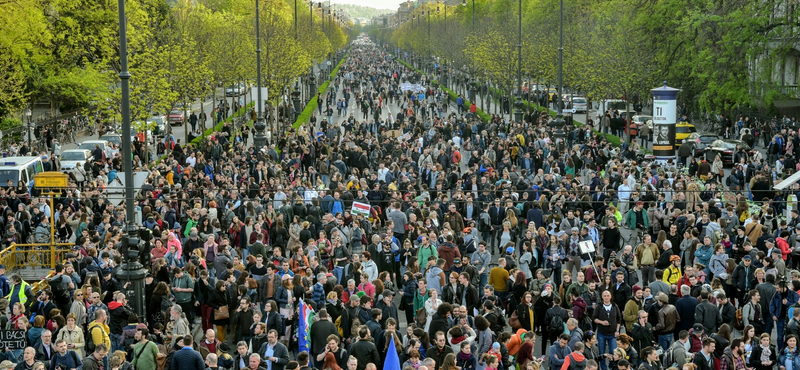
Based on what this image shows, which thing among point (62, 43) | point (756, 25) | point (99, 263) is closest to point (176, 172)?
point (99, 263)

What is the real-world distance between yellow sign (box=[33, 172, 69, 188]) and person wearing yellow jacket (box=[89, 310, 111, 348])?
1531 cm

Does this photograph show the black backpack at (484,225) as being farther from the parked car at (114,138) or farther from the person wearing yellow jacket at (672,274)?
the parked car at (114,138)

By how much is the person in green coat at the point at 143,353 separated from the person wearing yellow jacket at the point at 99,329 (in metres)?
0.86

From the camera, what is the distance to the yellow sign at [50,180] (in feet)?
93.2

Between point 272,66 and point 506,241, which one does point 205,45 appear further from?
point 506,241

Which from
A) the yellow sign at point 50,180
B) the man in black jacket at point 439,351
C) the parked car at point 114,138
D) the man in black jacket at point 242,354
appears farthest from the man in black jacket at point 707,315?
the parked car at point 114,138

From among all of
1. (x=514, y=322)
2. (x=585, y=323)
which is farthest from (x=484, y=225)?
Result: (x=585, y=323)

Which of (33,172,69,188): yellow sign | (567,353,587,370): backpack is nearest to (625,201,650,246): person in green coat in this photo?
(567,353,587,370): backpack

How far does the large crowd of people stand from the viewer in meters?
13.5

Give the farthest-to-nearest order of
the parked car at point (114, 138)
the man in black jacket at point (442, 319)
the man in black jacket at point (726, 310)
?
the parked car at point (114, 138) → the man in black jacket at point (726, 310) → the man in black jacket at point (442, 319)

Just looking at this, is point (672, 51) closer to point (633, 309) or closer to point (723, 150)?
point (723, 150)

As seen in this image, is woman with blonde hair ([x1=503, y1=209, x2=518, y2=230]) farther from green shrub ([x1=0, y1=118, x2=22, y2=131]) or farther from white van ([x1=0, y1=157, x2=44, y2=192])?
green shrub ([x1=0, y1=118, x2=22, y2=131])

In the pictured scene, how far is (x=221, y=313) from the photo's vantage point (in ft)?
53.5

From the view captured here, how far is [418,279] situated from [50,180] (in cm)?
1581
